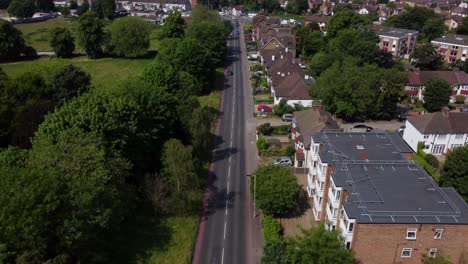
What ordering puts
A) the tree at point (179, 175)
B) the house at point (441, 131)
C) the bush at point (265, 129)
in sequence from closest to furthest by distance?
the tree at point (179, 175)
the house at point (441, 131)
the bush at point (265, 129)

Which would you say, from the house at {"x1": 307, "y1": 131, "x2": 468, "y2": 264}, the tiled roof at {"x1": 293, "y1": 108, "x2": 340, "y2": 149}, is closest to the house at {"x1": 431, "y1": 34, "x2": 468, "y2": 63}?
the tiled roof at {"x1": 293, "y1": 108, "x2": 340, "y2": 149}

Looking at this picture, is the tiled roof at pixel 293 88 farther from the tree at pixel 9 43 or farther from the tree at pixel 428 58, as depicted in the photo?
the tree at pixel 9 43

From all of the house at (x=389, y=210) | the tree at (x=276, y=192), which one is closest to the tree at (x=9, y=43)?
the tree at (x=276, y=192)

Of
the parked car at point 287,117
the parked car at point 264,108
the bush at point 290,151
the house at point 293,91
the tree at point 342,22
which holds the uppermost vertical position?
the tree at point 342,22

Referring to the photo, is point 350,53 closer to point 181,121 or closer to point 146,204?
point 181,121

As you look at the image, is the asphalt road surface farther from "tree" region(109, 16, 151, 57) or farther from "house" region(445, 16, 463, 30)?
"house" region(445, 16, 463, 30)

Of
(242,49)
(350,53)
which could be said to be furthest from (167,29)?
(350,53)

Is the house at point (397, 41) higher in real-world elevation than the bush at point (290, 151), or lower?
higher
